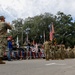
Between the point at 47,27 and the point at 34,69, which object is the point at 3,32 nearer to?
the point at 34,69

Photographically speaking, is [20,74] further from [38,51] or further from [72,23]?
[72,23]

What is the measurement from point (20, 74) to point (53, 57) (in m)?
19.5

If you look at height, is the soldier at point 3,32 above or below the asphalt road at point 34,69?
above

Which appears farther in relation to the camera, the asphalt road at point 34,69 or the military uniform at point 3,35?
the military uniform at point 3,35

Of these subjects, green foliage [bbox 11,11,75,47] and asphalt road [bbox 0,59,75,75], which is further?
green foliage [bbox 11,11,75,47]

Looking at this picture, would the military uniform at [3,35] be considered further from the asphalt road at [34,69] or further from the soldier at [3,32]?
the asphalt road at [34,69]

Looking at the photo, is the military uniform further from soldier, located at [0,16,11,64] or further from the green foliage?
the green foliage


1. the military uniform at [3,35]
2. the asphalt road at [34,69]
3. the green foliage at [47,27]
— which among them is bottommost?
the asphalt road at [34,69]

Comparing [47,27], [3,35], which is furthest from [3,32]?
[47,27]

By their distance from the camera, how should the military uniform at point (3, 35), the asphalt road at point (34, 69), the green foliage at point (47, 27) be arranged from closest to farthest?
1. the asphalt road at point (34, 69)
2. the military uniform at point (3, 35)
3. the green foliage at point (47, 27)

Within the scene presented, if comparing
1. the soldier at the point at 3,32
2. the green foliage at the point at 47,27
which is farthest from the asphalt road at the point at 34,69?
the green foliage at the point at 47,27

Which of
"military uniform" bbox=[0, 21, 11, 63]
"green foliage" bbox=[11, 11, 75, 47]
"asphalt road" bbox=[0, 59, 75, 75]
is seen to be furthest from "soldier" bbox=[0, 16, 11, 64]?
"green foliage" bbox=[11, 11, 75, 47]

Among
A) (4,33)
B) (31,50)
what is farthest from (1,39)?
(31,50)

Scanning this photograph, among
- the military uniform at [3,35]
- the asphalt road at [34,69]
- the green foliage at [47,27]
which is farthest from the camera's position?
the green foliage at [47,27]
